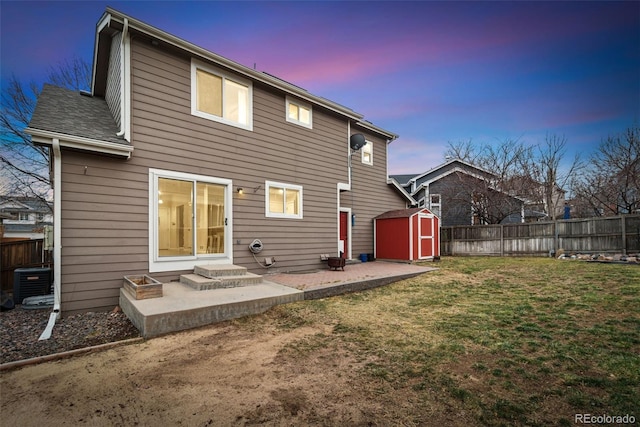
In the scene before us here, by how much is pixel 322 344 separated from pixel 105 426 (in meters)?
2.22

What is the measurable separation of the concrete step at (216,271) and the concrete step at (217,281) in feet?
0.22

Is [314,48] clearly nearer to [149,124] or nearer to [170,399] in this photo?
[149,124]

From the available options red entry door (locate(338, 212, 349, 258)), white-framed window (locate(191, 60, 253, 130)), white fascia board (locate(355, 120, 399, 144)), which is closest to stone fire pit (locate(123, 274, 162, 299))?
white-framed window (locate(191, 60, 253, 130))

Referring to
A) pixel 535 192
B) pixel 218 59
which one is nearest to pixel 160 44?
pixel 218 59

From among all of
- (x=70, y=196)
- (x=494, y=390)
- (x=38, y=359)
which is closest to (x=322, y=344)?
(x=494, y=390)

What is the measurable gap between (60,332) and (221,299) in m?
2.31

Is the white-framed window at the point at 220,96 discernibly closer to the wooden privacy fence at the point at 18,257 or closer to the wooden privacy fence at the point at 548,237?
the wooden privacy fence at the point at 18,257

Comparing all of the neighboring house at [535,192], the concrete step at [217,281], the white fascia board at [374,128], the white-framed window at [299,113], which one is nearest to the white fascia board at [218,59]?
the white-framed window at [299,113]

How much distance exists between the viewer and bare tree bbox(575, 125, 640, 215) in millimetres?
12480

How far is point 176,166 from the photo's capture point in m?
6.26

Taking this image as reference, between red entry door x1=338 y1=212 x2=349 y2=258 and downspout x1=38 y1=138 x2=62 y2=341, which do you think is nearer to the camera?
downspout x1=38 y1=138 x2=62 y2=341

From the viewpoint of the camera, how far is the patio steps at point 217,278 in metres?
5.46

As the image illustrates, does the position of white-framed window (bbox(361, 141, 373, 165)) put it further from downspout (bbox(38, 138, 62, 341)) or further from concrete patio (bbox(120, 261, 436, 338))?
downspout (bbox(38, 138, 62, 341))

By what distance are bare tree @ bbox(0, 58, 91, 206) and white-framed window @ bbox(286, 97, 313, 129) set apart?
1166 centimetres
